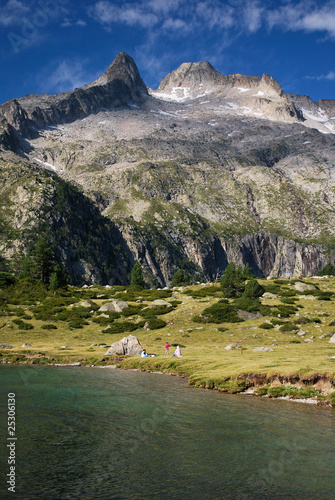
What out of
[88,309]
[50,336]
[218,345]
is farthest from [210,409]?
[88,309]

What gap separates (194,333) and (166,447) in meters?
46.1

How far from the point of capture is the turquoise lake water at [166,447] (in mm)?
10711

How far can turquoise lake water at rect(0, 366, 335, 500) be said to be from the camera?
1071cm

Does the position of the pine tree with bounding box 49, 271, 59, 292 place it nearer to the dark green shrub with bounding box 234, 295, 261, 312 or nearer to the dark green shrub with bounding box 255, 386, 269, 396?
the dark green shrub with bounding box 234, 295, 261, 312

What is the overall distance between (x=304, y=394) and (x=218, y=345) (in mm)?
28771

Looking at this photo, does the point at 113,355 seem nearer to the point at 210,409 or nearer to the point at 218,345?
the point at 218,345

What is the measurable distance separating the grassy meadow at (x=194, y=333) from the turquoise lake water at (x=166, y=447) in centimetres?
474

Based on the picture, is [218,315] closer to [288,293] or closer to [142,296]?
[288,293]

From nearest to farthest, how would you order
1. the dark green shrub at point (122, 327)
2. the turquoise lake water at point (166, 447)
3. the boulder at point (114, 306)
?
the turquoise lake water at point (166, 447) < the dark green shrub at point (122, 327) < the boulder at point (114, 306)

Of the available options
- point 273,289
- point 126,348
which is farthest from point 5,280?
point 273,289

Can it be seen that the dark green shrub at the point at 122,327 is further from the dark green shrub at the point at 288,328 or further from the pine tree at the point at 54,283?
the pine tree at the point at 54,283

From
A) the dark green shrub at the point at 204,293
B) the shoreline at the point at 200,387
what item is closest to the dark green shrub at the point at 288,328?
the shoreline at the point at 200,387

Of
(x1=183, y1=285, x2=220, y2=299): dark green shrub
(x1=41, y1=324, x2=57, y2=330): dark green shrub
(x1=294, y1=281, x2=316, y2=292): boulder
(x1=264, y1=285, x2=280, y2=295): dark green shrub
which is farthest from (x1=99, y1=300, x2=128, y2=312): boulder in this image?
(x1=294, y1=281, x2=316, y2=292): boulder

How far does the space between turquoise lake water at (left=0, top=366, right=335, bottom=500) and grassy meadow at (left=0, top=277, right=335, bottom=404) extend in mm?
4738
